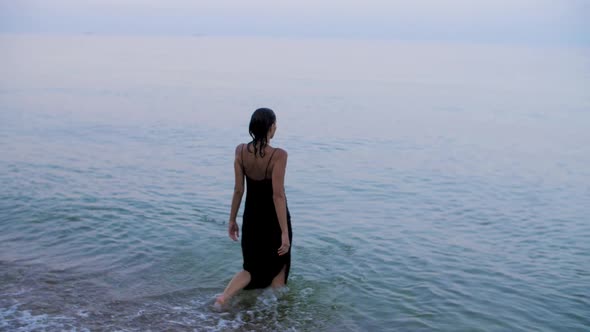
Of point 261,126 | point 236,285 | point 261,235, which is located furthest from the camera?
point 236,285

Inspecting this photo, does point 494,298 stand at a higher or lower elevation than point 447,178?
lower

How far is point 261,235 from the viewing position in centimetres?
646

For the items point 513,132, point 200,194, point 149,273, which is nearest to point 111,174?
point 200,194

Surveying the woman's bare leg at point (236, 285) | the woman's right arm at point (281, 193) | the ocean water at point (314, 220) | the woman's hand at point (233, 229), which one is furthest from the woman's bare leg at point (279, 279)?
the woman's hand at point (233, 229)

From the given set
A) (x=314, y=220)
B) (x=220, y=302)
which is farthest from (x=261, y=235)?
(x=314, y=220)

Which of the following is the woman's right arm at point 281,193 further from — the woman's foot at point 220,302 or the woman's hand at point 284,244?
the woman's foot at point 220,302

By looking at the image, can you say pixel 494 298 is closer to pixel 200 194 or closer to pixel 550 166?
pixel 200 194

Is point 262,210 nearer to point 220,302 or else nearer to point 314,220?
point 220,302

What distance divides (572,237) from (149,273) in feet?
20.8

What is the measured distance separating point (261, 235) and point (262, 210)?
10.9 inches

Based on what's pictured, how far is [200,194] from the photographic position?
1197 centimetres

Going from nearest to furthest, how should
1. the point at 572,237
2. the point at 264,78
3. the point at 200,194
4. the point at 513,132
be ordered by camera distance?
the point at 572,237 → the point at 200,194 → the point at 513,132 → the point at 264,78

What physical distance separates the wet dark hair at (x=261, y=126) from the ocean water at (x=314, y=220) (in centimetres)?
178

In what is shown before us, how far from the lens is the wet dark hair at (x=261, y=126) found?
19.3 ft
